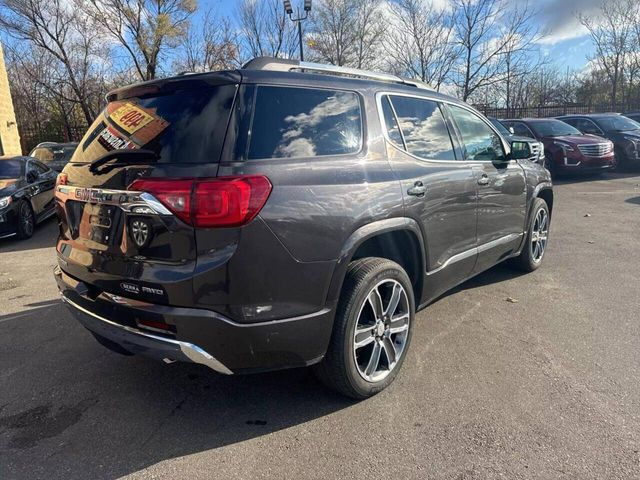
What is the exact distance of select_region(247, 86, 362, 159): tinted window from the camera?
250cm

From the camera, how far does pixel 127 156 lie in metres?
2.56

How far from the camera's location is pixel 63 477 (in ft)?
7.69

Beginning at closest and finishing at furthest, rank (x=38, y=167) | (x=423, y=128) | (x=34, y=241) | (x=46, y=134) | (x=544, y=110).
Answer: (x=423, y=128) < (x=34, y=241) < (x=38, y=167) < (x=46, y=134) < (x=544, y=110)

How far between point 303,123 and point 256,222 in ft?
2.39

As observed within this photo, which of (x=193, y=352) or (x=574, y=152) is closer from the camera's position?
(x=193, y=352)

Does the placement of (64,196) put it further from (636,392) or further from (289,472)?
(636,392)

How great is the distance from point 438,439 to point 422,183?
1650mm

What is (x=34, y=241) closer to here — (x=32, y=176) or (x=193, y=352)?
(x=32, y=176)

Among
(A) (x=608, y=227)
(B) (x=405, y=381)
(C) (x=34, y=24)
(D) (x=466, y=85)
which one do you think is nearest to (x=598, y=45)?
(D) (x=466, y=85)

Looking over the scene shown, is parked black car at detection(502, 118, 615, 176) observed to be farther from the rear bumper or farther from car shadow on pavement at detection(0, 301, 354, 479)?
the rear bumper

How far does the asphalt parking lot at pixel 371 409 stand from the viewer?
2426 mm

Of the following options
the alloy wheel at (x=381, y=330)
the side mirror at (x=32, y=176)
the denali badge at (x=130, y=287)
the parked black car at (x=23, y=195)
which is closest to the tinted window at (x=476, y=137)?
the alloy wheel at (x=381, y=330)

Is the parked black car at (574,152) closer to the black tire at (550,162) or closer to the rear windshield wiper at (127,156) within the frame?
the black tire at (550,162)

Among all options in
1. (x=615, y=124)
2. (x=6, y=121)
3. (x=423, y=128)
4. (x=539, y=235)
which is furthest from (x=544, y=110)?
(x=423, y=128)
